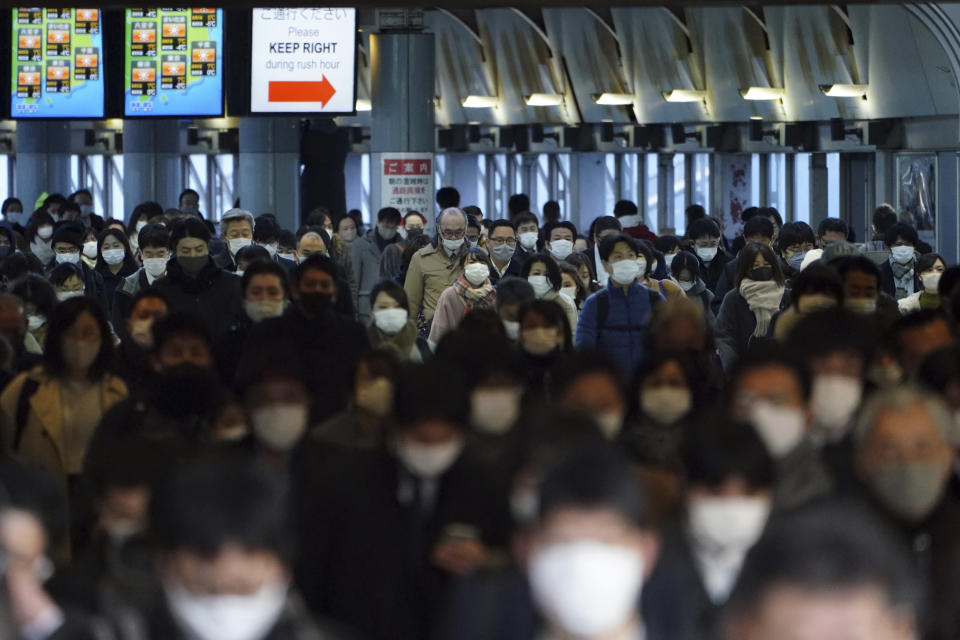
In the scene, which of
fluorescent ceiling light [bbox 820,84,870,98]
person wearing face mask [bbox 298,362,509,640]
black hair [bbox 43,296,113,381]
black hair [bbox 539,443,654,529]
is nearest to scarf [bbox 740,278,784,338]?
black hair [bbox 43,296,113,381]

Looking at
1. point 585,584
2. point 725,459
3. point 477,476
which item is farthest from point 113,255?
point 585,584

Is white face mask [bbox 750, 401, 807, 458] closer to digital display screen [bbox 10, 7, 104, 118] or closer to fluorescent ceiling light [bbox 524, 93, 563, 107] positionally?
digital display screen [bbox 10, 7, 104, 118]

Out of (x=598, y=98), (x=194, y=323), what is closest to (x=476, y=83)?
(x=598, y=98)

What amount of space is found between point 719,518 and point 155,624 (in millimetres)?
1361

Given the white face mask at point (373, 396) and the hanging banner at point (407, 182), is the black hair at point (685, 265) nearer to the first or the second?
the hanging banner at point (407, 182)

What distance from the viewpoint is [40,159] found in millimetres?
35781

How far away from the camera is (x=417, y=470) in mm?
4871

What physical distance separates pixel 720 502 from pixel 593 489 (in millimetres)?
1134

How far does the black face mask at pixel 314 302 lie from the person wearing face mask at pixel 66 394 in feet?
3.51

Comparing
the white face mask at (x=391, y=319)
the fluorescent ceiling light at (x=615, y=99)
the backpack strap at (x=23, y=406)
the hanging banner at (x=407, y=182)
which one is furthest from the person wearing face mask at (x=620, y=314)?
the fluorescent ceiling light at (x=615, y=99)

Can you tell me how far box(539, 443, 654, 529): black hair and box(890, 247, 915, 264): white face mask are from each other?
10.7 m

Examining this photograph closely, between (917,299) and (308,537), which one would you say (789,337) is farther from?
(917,299)

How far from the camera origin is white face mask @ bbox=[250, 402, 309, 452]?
5555 mm

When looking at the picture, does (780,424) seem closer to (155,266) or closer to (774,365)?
(774,365)
